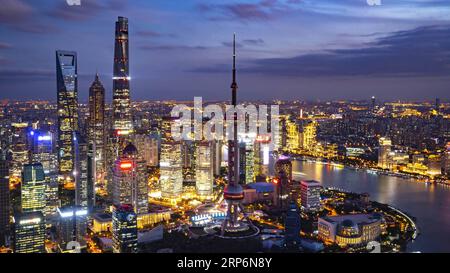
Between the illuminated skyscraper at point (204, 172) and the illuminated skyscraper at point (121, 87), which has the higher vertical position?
the illuminated skyscraper at point (121, 87)

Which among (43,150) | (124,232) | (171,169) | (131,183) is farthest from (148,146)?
(124,232)

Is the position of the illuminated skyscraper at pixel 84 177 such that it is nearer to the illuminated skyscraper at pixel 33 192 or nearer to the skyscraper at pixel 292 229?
the illuminated skyscraper at pixel 33 192

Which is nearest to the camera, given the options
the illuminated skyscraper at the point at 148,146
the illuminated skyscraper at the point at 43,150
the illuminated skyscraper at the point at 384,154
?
the illuminated skyscraper at the point at 43,150

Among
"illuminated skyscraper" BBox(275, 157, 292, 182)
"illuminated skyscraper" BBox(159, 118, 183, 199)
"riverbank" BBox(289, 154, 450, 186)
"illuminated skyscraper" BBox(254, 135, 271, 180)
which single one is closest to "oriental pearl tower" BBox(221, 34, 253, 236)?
"illuminated skyscraper" BBox(275, 157, 292, 182)

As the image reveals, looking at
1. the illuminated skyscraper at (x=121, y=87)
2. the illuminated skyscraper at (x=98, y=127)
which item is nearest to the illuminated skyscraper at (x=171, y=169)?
the illuminated skyscraper at (x=98, y=127)

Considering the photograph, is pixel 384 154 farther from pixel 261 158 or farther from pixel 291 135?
pixel 261 158

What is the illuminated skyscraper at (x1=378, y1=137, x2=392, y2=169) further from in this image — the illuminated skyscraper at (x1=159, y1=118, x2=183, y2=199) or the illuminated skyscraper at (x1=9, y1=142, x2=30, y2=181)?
the illuminated skyscraper at (x1=9, y1=142, x2=30, y2=181)
